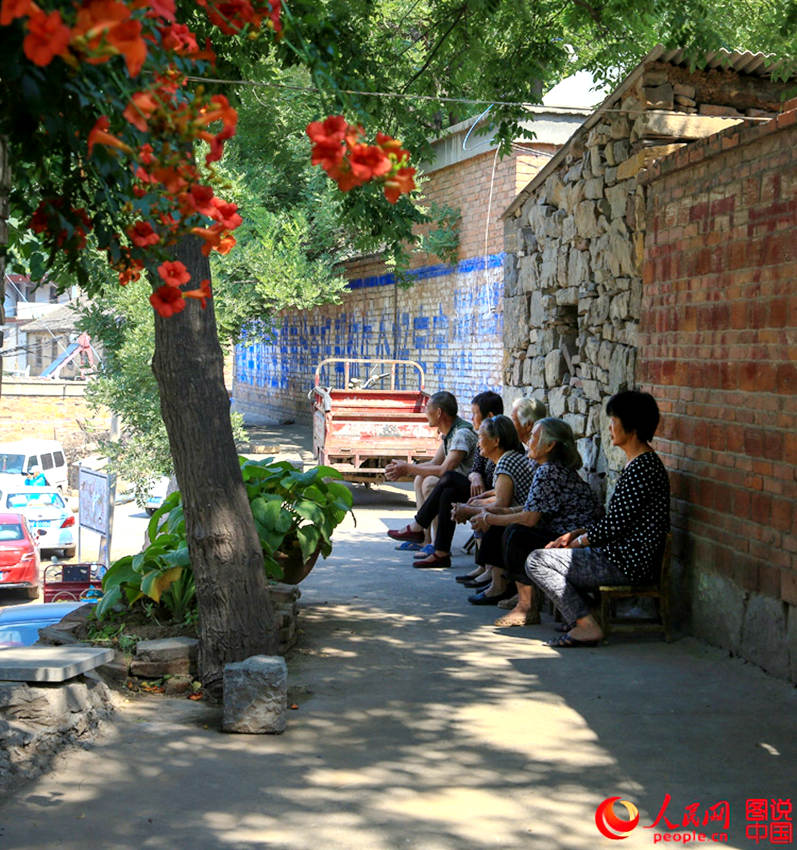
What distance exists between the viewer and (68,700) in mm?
4676

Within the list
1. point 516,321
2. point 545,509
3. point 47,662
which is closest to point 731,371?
point 545,509

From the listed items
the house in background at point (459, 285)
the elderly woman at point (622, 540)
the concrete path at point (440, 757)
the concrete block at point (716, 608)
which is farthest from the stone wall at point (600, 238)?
the house in background at point (459, 285)

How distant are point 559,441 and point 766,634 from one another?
1.90 metres

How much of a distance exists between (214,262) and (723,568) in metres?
15.2

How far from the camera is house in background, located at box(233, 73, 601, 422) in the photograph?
16125 mm

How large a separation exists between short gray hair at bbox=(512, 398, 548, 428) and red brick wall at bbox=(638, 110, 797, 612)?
113 centimetres

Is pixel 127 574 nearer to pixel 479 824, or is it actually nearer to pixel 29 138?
pixel 479 824

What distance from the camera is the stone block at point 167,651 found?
5.57 m

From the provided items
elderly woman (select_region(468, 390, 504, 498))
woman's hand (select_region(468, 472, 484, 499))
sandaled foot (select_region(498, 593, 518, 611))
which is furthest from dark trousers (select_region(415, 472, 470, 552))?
sandaled foot (select_region(498, 593, 518, 611))

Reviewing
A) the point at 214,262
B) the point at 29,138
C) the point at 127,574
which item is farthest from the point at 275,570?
the point at 214,262

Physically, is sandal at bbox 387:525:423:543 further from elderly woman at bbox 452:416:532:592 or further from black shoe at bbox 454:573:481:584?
elderly woman at bbox 452:416:532:592

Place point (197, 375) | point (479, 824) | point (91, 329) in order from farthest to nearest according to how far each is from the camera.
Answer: point (91, 329)
point (197, 375)
point (479, 824)

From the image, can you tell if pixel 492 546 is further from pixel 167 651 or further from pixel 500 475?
pixel 167 651

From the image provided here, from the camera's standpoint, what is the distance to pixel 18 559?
60.8 ft
